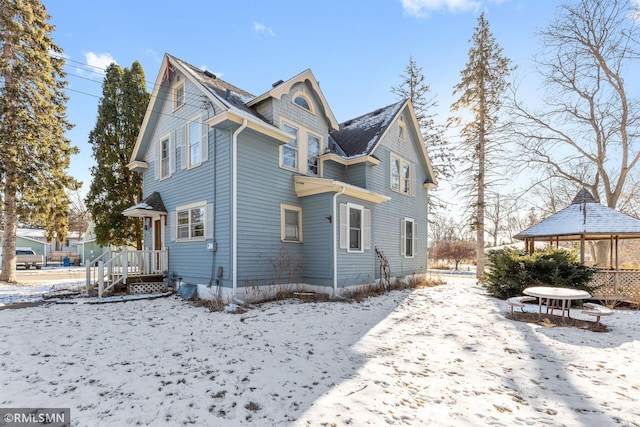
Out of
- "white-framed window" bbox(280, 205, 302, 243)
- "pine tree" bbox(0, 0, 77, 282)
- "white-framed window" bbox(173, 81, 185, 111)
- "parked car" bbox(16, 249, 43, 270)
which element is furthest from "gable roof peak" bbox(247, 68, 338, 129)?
"parked car" bbox(16, 249, 43, 270)

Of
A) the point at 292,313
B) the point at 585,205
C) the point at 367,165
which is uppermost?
the point at 367,165

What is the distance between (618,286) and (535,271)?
8.74 feet

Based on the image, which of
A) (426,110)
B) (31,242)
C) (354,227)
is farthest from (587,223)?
(31,242)

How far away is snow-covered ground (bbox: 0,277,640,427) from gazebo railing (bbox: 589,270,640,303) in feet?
10.4

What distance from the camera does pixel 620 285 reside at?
32.6 ft

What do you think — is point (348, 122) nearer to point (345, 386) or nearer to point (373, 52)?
point (373, 52)

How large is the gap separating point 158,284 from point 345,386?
9324mm

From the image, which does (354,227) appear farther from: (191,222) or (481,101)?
(481,101)

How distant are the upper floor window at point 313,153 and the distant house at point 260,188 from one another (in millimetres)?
41

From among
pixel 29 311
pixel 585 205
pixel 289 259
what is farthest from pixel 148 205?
pixel 585 205

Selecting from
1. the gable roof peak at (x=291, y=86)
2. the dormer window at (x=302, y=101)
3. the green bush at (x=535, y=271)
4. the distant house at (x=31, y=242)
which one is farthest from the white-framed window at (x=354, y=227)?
the distant house at (x=31, y=242)

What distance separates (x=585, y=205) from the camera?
11797 mm

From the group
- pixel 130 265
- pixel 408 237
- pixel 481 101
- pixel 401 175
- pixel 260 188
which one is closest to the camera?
pixel 260 188

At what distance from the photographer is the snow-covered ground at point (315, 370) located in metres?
3.29
